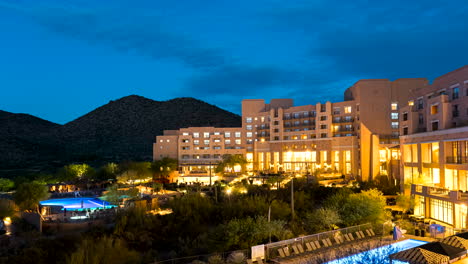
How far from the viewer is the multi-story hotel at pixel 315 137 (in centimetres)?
6378

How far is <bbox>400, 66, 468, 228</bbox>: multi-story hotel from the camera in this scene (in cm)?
2902

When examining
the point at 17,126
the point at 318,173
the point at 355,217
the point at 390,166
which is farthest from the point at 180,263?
the point at 17,126

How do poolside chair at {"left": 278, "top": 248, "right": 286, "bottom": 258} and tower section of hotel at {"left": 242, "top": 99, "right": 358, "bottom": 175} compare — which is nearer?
poolside chair at {"left": 278, "top": 248, "right": 286, "bottom": 258}

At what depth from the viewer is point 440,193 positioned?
29.8 m

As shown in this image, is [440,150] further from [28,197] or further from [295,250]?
[28,197]

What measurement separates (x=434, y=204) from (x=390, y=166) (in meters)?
28.7

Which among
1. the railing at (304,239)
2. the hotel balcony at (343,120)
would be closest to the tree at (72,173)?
the hotel balcony at (343,120)

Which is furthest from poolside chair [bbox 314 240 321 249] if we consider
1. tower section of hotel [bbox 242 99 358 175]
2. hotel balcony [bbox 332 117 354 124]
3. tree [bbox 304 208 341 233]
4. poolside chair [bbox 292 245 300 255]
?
hotel balcony [bbox 332 117 354 124]

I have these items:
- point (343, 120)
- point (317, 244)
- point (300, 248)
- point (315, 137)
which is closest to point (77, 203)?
point (300, 248)

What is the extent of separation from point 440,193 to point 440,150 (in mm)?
4472

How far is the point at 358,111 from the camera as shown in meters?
66.6

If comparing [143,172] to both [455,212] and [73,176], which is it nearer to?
[73,176]

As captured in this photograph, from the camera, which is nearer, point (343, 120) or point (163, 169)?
point (343, 120)

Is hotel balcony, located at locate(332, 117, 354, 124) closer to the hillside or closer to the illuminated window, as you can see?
the illuminated window
